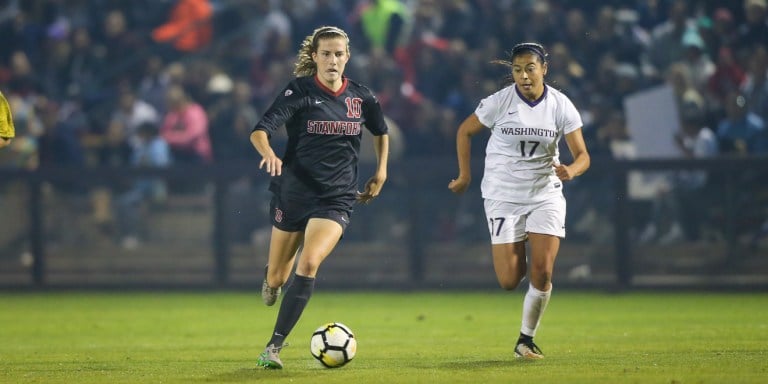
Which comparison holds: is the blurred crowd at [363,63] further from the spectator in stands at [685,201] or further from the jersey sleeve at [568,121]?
the jersey sleeve at [568,121]

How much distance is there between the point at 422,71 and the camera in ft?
60.2

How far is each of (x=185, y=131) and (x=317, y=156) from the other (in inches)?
368

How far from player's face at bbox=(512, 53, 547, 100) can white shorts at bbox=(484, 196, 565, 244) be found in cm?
85

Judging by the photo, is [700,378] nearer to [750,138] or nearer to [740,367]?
[740,367]

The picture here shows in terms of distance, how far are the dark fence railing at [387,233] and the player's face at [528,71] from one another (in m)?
6.96

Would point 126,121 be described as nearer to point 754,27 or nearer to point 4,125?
point 4,125

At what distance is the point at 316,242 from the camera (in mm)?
8781

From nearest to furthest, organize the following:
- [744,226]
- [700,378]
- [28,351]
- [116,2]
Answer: [700,378] → [28,351] → [744,226] → [116,2]

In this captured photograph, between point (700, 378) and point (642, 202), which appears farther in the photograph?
point (642, 202)

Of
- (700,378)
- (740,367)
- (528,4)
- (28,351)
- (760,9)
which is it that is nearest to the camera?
(700,378)

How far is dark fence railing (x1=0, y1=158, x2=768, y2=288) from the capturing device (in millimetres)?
15789

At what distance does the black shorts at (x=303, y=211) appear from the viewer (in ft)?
29.5

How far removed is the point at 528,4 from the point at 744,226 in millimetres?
4736

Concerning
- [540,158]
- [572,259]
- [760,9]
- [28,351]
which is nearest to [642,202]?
[572,259]
